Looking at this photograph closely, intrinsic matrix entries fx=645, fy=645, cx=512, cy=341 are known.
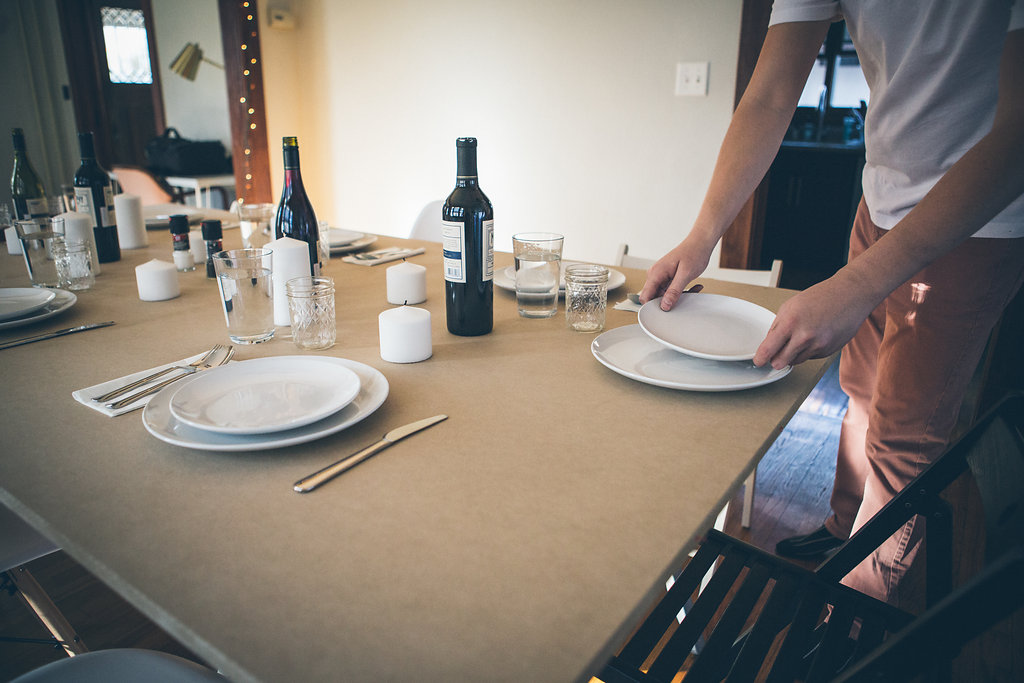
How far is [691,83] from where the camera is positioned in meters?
2.73

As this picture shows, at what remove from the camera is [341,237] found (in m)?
1.80

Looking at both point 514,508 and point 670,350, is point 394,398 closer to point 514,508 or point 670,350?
point 514,508

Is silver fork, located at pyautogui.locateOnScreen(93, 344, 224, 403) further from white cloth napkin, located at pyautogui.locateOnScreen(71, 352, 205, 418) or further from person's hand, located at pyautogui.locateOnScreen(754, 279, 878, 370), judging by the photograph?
person's hand, located at pyautogui.locateOnScreen(754, 279, 878, 370)

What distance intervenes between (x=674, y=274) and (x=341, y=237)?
104 centimetres

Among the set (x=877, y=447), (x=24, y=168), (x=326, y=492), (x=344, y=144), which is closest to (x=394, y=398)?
(x=326, y=492)

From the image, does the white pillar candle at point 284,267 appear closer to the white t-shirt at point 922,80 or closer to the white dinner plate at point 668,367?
the white dinner plate at point 668,367

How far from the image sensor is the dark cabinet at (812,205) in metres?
4.11

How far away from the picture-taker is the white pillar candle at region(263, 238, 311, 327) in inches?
45.1

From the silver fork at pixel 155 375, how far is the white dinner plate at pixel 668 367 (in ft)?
1.91

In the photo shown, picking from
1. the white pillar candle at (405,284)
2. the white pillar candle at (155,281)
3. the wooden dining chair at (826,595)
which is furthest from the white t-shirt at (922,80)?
the white pillar candle at (155,281)

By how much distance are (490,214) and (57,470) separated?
2.09 feet

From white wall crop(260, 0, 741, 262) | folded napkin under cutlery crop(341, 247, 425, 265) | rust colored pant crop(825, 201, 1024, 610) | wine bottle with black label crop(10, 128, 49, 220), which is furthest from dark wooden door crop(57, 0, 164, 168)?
rust colored pant crop(825, 201, 1024, 610)

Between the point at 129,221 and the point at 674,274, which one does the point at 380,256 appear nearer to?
the point at 129,221

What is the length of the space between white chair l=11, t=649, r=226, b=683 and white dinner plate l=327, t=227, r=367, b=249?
1.11 metres
